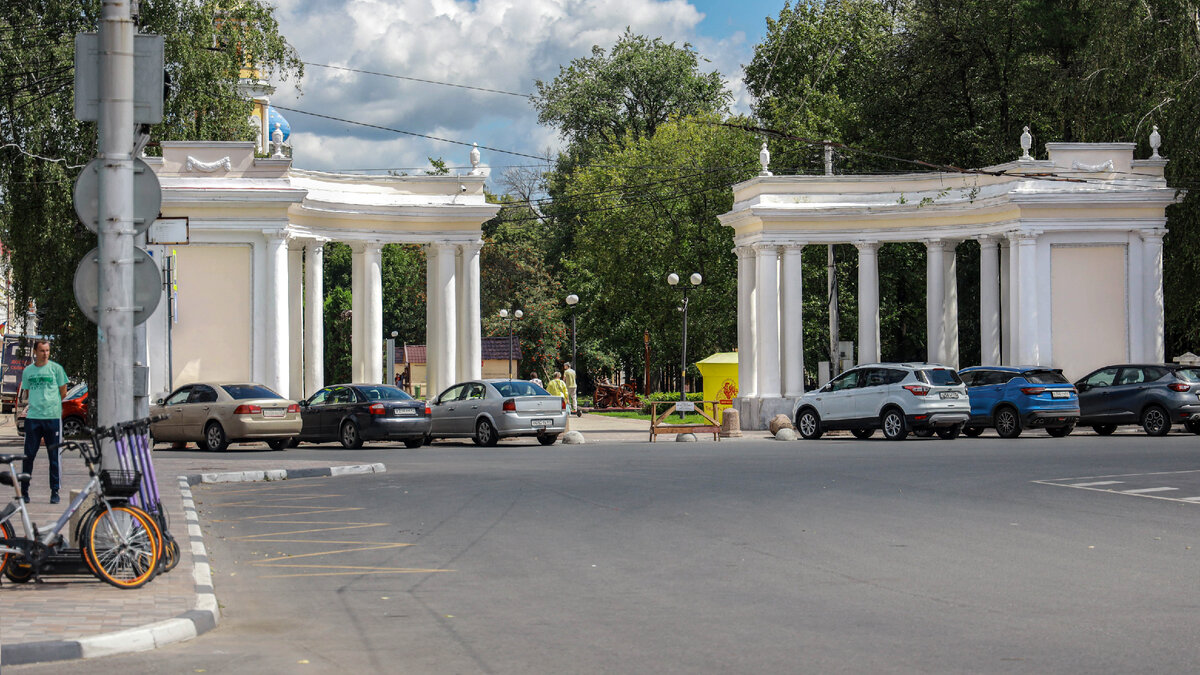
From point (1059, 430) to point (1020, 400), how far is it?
83.3 inches

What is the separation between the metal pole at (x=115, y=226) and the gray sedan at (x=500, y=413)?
64.4 feet

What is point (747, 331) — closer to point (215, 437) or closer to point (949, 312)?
point (949, 312)

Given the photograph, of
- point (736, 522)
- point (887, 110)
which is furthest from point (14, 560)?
point (887, 110)

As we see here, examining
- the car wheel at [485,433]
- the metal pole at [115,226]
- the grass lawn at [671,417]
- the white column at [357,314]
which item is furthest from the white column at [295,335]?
the metal pole at [115,226]

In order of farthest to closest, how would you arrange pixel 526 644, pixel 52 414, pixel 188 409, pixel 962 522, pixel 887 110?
pixel 887 110 < pixel 188 409 < pixel 52 414 < pixel 962 522 < pixel 526 644

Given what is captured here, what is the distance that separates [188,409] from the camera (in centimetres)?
2933

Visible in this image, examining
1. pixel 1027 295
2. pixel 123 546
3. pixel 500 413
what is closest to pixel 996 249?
pixel 1027 295

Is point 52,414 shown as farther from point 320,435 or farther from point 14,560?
point 320,435

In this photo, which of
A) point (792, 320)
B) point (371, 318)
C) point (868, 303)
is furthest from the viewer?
point (868, 303)

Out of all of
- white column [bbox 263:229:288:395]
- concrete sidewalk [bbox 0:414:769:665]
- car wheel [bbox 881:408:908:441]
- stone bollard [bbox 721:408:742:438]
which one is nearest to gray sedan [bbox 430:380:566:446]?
stone bollard [bbox 721:408:742:438]

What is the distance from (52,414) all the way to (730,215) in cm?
2670

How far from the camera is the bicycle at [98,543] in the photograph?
32.1 feet

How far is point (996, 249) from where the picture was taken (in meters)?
39.0

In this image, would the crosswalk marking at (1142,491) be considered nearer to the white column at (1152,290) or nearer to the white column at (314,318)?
the white column at (1152,290)
